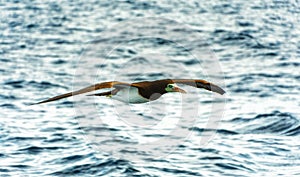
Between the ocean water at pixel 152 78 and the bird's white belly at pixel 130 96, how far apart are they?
5.94 m

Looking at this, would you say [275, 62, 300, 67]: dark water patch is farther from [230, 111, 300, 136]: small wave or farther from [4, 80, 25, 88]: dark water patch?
[4, 80, 25, 88]: dark water patch

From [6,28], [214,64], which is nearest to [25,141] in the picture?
[214,64]

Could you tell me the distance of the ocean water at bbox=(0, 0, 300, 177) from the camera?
2003 cm

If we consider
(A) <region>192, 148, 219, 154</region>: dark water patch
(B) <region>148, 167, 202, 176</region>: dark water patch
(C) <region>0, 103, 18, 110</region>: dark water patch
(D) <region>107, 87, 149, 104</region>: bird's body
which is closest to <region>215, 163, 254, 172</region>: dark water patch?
(B) <region>148, 167, 202, 176</region>: dark water patch

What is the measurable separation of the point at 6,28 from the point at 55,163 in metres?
15.3

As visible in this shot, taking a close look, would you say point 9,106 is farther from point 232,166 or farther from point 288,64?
point 288,64

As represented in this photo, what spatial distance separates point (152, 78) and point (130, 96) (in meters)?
14.7

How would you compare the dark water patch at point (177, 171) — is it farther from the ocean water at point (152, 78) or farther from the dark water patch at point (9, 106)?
the dark water patch at point (9, 106)

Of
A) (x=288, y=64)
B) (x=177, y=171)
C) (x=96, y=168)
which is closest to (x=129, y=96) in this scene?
(x=177, y=171)

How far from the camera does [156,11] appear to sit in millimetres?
35844

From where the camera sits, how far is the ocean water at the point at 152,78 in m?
20.0

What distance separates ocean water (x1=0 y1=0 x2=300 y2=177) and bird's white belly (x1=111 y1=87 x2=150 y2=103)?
234 inches

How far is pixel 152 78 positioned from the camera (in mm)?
27844

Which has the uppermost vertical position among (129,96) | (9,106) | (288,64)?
(129,96)
